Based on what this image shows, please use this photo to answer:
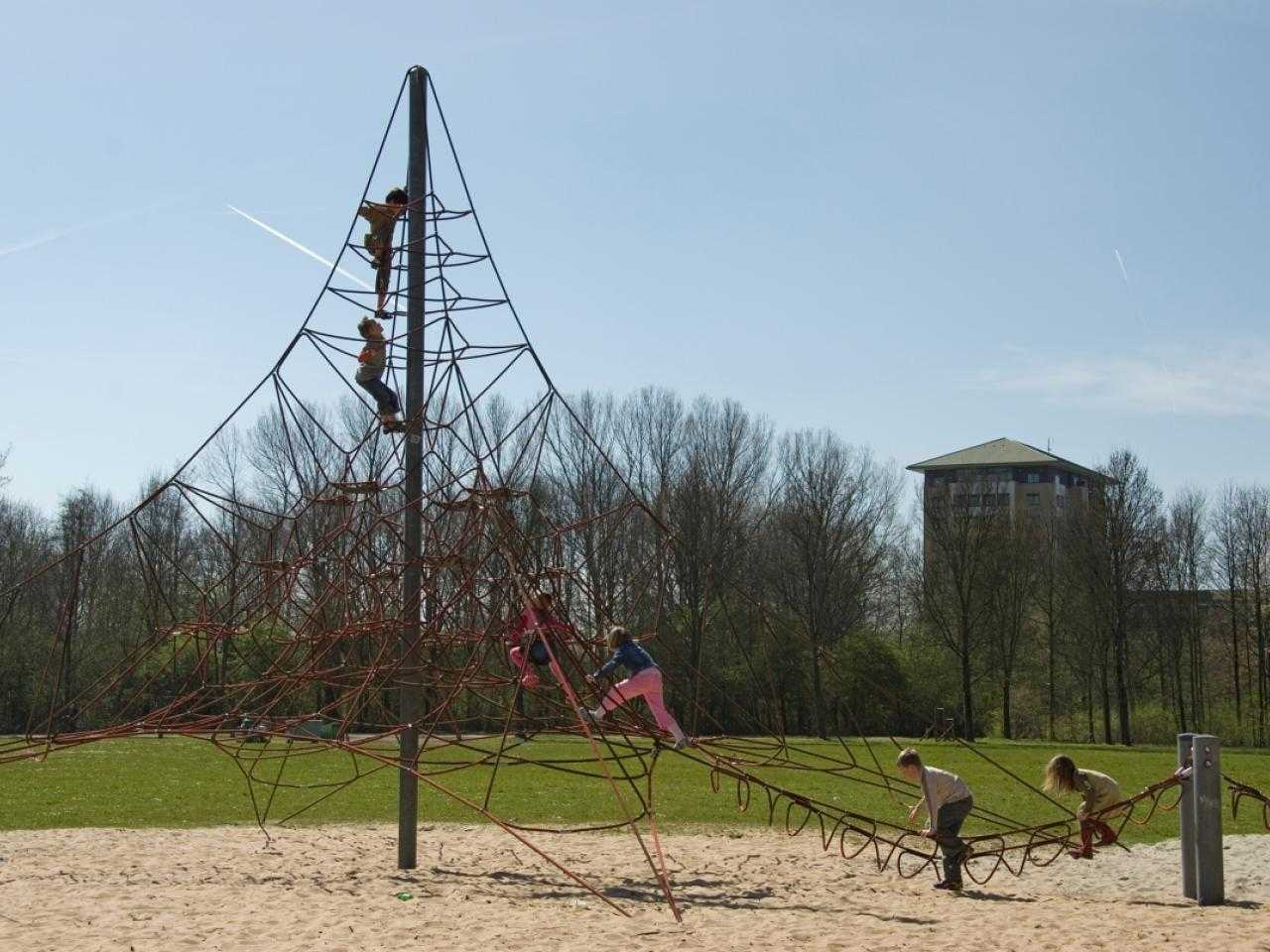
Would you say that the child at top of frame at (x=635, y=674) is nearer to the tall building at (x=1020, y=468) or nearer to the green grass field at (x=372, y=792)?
the green grass field at (x=372, y=792)

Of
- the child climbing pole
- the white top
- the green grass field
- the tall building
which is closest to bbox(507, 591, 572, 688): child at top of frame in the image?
the child climbing pole

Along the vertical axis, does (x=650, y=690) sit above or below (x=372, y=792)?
above

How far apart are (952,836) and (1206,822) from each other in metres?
1.69

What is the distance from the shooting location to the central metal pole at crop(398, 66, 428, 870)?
9898 millimetres

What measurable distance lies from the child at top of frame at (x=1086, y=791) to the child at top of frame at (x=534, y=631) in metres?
3.67

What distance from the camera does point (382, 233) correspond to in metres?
10.7

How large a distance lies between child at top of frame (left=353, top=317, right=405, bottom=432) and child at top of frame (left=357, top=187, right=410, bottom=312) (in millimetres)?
367

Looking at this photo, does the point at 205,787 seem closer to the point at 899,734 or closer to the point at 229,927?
the point at 229,927

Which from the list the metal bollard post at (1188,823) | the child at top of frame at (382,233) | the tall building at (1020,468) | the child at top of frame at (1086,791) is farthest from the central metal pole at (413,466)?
the tall building at (1020,468)

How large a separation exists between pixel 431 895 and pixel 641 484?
31.7 metres

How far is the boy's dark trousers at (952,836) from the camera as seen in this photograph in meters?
9.34

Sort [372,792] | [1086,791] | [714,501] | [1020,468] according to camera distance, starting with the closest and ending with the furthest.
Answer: [1086,791] < [372,792] < [714,501] < [1020,468]

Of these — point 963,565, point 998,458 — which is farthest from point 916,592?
point 998,458

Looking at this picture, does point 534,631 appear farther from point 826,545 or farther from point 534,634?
point 826,545
